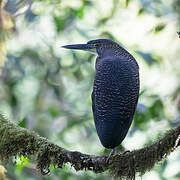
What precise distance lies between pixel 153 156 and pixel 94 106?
3.84 ft

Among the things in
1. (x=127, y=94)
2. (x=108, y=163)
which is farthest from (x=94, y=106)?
(x=108, y=163)

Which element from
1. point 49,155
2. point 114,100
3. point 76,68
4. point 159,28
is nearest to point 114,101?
point 114,100

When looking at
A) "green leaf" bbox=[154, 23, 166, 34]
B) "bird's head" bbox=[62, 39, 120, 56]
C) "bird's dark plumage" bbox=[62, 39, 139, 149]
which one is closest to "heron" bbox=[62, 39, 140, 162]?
"bird's dark plumage" bbox=[62, 39, 139, 149]

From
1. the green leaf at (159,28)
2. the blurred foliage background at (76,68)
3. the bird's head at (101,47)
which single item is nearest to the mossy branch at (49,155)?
the bird's head at (101,47)

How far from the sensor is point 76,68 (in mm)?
6723

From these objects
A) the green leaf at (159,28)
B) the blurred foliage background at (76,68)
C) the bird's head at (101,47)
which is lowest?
the blurred foliage background at (76,68)

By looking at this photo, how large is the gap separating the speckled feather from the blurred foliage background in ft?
3.88

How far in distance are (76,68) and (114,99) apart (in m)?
2.80

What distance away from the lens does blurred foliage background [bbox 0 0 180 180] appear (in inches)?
221

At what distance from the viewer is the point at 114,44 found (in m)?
4.93

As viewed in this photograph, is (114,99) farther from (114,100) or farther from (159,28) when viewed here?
(159,28)

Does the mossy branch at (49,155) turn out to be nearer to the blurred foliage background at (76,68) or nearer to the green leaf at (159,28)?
the blurred foliage background at (76,68)

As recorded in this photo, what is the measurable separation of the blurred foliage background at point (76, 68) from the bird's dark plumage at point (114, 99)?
118cm

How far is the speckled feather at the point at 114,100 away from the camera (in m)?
3.98
